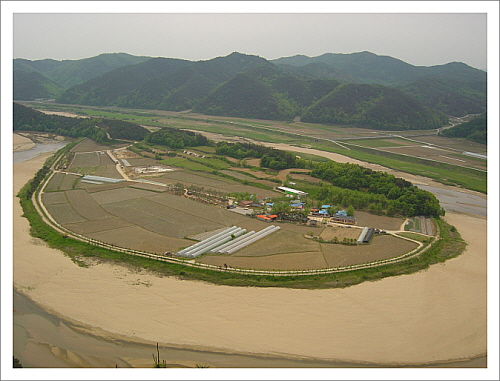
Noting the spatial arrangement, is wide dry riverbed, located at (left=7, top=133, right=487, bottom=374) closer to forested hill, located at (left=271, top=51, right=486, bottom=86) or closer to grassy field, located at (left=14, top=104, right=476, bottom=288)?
grassy field, located at (left=14, top=104, right=476, bottom=288)

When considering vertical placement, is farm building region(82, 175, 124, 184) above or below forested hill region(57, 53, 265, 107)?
below

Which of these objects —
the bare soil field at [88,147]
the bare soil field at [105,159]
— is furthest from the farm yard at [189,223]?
the bare soil field at [88,147]

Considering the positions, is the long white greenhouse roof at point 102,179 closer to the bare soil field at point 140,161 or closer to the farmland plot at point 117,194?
the farmland plot at point 117,194

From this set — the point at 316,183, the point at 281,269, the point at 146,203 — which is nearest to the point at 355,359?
the point at 281,269

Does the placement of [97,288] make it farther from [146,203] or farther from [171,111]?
[171,111]

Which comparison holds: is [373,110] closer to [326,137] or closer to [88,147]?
[326,137]

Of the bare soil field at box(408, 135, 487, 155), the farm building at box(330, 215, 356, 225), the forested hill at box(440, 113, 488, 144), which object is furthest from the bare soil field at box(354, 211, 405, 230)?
the forested hill at box(440, 113, 488, 144)
